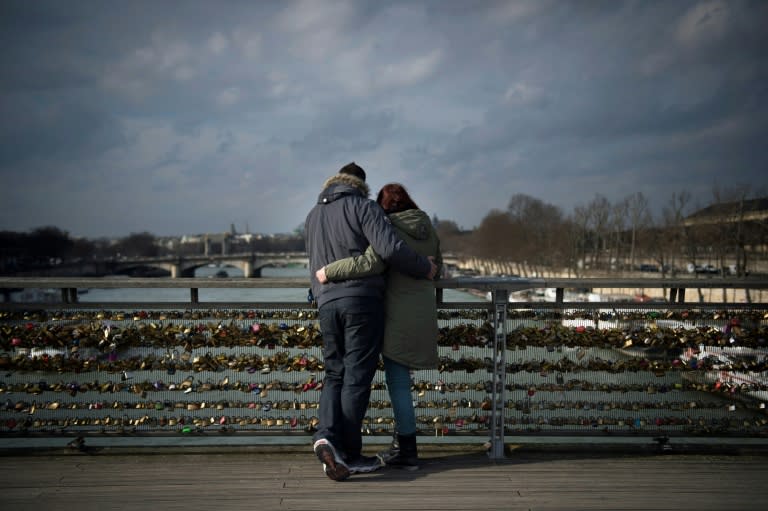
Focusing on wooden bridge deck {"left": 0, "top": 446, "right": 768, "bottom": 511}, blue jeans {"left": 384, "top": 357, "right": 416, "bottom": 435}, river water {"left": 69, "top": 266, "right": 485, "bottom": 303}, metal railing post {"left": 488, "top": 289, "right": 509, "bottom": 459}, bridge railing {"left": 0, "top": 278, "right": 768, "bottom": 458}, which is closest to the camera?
wooden bridge deck {"left": 0, "top": 446, "right": 768, "bottom": 511}

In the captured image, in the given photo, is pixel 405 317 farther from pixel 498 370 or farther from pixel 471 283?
pixel 498 370

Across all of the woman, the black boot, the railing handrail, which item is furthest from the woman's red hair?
the black boot

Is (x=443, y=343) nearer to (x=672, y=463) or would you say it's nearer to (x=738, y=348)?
(x=672, y=463)

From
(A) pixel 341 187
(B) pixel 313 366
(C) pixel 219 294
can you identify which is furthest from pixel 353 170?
(C) pixel 219 294

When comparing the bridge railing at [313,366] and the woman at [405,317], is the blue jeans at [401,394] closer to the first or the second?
the woman at [405,317]

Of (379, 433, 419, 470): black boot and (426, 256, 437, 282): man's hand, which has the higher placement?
(426, 256, 437, 282): man's hand

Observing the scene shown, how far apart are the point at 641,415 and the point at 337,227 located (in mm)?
2599

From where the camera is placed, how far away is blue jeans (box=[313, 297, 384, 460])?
3.15 meters

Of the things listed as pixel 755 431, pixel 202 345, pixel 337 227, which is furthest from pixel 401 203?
pixel 755 431

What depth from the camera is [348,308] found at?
10.3 ft

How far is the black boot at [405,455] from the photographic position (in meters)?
3.41

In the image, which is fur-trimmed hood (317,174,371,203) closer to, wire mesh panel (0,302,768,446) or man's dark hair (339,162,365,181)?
man's dark hair (339,162,365,181)

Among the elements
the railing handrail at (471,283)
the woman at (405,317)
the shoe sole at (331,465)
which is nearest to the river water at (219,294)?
the railing handrail at (471,283)

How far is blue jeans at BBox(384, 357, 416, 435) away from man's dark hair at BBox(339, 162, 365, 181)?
46.6 inches
